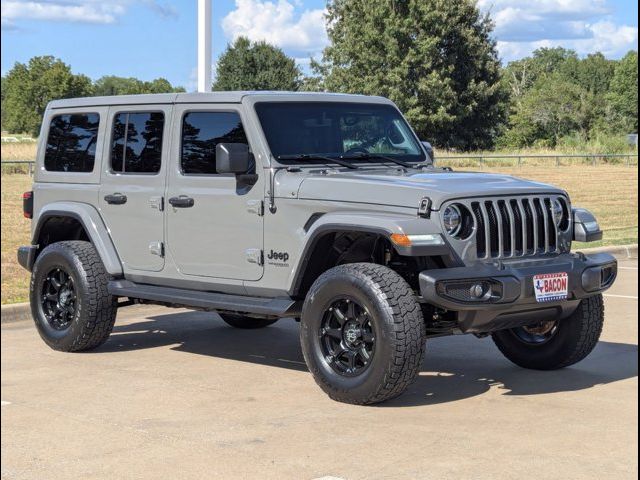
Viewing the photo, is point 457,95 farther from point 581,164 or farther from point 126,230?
point 126,230

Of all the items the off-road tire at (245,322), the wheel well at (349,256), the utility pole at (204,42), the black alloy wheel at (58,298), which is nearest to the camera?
the wheel well at (349,256)

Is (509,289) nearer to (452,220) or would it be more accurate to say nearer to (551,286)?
(551,286)

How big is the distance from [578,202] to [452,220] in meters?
19.6

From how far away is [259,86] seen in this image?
90.7m

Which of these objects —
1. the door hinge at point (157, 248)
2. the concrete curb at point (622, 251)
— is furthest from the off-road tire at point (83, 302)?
the concrete curb at point (622, 251)

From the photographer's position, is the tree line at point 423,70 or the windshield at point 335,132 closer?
the windshield at point 335,132

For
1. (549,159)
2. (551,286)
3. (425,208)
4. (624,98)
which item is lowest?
(549,159)

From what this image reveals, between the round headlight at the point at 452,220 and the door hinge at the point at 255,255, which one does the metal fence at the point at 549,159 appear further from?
the round headlight at the point at 452,220

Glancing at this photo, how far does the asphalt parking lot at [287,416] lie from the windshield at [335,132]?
62.9 inches

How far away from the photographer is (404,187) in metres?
6.97

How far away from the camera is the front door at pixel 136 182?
334 inches

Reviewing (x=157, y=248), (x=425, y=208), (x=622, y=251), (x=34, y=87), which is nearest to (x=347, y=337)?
(x=425, y=208)

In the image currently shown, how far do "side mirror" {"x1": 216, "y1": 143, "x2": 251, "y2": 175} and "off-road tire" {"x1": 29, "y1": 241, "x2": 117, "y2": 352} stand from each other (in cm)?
167

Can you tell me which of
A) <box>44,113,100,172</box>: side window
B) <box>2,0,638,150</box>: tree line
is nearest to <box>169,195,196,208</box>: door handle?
<box>44,113,100,172</box>: side window
